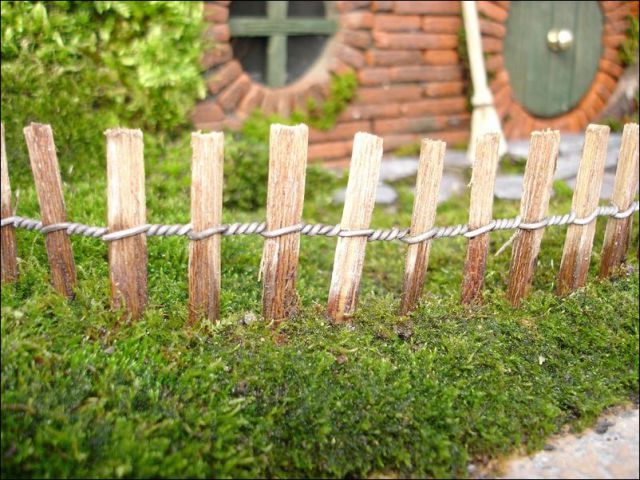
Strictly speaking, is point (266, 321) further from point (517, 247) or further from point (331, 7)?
point (331, 7)

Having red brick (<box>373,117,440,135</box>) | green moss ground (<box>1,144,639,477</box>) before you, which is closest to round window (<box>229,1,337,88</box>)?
red brick (<box>373,117,440,135</box>)

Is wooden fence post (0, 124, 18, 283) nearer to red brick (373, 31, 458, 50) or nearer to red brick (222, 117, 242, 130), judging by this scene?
red brick (222, 117, 242, 130)

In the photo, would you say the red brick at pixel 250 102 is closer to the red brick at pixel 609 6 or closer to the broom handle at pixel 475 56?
the broom handle at pixel 475 56

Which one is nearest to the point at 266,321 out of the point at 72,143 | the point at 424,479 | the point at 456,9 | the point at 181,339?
the point at 181,339

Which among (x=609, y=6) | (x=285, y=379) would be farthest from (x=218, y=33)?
(x=609, y=6)

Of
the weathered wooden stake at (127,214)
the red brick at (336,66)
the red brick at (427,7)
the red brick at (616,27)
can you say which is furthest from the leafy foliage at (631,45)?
the weathered wooden stake at (127,214)
